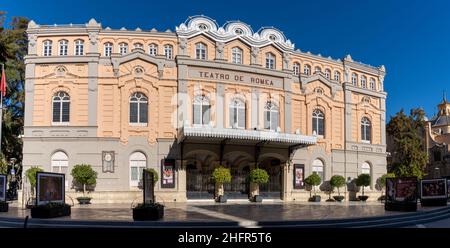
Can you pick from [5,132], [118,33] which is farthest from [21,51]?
[118,33]

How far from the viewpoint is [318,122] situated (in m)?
36.0

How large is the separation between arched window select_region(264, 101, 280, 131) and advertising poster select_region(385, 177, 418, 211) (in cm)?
1232

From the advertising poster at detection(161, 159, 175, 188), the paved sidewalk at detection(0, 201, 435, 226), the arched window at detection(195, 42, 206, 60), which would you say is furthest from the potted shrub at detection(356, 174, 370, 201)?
the arched window at detection(195, 42, 206, 60)

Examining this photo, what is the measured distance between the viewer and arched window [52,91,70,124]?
98.5 ft

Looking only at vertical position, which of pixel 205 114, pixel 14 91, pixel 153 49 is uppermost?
pixel 153 49

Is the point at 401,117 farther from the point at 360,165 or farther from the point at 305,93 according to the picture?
the point at 305,93

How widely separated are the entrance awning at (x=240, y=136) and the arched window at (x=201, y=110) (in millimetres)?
1657

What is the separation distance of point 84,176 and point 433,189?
19.9 meters

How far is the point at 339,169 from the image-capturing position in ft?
119

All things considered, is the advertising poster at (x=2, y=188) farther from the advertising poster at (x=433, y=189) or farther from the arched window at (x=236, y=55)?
the advertising poster at (x=433, y=189)

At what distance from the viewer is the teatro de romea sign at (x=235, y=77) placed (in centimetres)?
3167

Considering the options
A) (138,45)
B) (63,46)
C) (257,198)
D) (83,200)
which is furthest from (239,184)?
(63,46)

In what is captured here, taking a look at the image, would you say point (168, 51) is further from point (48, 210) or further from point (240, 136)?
point (48, 210)
